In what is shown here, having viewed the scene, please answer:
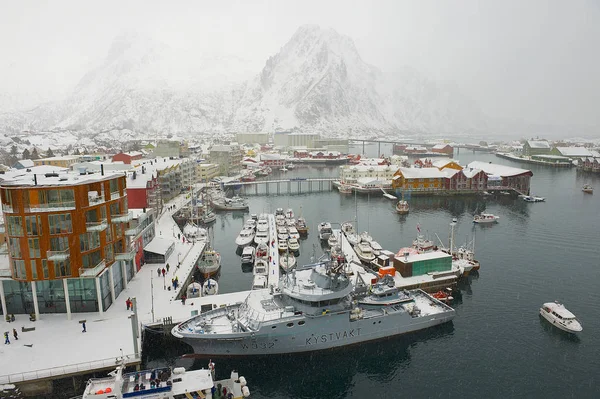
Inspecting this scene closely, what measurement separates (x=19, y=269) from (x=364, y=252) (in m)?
33.2

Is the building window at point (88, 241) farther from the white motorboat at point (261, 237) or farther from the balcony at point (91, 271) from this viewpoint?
the white motorboat at point (261, 237)

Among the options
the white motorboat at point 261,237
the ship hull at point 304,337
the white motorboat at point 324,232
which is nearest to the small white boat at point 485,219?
the white motorboat at point 324,232

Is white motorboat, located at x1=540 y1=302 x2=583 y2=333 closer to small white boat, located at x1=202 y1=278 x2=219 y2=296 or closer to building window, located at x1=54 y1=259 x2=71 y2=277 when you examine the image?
small white boat, located at x1=202 y1=278 x2=219 y2=296

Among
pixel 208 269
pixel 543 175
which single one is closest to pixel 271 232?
pixel 208 269

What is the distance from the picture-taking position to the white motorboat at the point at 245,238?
5322 centimetres

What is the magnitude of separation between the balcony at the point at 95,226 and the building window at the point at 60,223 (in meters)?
1.08

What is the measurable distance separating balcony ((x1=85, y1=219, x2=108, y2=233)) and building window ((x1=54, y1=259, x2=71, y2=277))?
251 centimetres

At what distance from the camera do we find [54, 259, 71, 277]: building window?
91.5 ft

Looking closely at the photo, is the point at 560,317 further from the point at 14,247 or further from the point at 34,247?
the point at 14,247

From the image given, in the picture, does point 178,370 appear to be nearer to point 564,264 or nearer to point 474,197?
point 564,264

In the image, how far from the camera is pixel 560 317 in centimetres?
3247

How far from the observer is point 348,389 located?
26.2 metres

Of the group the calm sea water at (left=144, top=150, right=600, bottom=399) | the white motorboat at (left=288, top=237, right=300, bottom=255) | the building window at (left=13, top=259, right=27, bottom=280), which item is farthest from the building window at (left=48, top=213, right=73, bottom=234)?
the white motorboat at (left=288, top=237, right=300, bottom=255)

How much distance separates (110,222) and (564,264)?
47781mm
